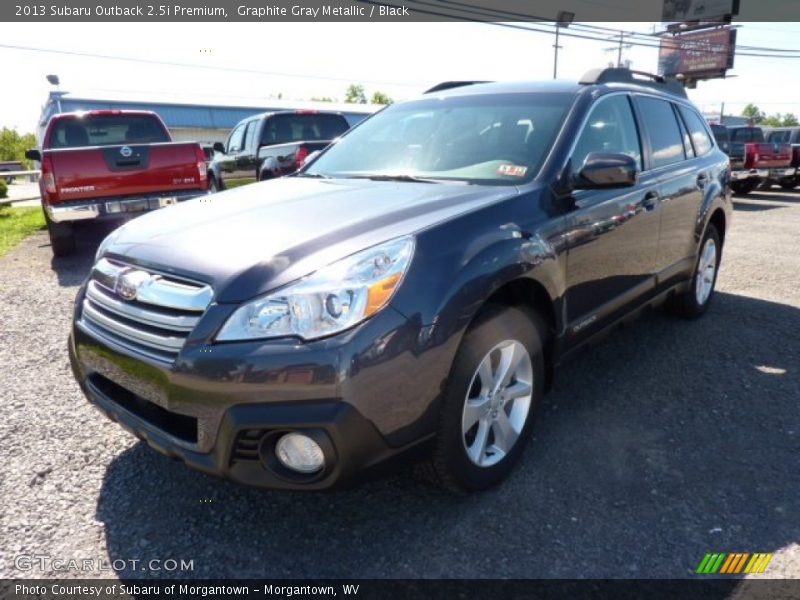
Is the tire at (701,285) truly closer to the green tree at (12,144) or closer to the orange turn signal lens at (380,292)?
the orange turn signal lens at (380,292)

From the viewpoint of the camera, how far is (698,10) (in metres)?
39.4

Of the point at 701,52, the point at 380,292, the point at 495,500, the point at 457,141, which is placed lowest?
the point at 495,500

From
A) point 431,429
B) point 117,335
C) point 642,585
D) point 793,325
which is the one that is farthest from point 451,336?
point 793,325

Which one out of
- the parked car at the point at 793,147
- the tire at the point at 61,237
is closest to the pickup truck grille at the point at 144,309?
the tire at the point at 61,237

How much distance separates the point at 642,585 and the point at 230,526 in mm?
1555

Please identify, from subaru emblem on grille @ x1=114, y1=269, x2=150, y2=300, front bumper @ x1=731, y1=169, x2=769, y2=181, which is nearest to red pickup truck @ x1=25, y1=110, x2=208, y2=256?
subaru emblem on grille @ x1=114, y1=269, x2=150, y2=300

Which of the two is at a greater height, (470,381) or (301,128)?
(301,128)

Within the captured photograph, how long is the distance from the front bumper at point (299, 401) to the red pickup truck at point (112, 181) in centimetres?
540

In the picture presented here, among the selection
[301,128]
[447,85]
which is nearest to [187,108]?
[301,128]

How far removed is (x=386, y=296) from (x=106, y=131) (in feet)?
27.3

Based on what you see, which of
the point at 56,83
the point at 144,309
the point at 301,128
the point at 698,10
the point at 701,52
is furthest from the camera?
the point at 701,52

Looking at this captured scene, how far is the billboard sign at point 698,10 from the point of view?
125ft

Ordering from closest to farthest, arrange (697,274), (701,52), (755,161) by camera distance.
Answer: (697,274), (755,161), (701,52)

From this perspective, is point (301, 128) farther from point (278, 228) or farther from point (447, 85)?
point (278, 228)
